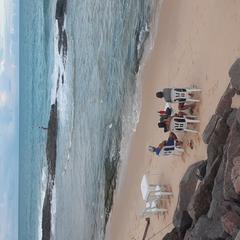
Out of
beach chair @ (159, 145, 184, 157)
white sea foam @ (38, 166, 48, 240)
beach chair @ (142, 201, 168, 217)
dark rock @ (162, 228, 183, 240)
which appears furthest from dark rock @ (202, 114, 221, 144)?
white sea foam @ (38, 166, 48, 240)

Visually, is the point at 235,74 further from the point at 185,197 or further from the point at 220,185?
the point at 185,197

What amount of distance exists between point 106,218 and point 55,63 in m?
3.45

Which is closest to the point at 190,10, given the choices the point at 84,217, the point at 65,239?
the point at 84,217

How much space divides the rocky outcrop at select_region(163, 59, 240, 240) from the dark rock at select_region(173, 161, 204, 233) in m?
0.01

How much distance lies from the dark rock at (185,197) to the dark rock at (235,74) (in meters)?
1.11

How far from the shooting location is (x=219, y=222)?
5.47 m

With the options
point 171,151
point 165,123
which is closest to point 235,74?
point 165,123

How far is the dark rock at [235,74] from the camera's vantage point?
5559mm

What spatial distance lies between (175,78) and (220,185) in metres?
2.07

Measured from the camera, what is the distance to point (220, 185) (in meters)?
5.59

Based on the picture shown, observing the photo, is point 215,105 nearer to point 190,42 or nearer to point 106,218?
point 190,42

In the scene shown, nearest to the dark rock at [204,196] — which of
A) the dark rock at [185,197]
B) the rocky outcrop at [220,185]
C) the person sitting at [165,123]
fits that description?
the rocky outcrop at [220,185]

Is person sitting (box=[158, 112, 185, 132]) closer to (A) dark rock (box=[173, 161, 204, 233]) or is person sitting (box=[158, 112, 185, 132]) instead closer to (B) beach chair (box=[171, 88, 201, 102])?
(B) beach chair (box=[171, 88, 201, 102])

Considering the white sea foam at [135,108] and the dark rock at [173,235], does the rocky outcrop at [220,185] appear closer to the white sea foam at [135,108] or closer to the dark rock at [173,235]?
the dark rock at [173,235]
